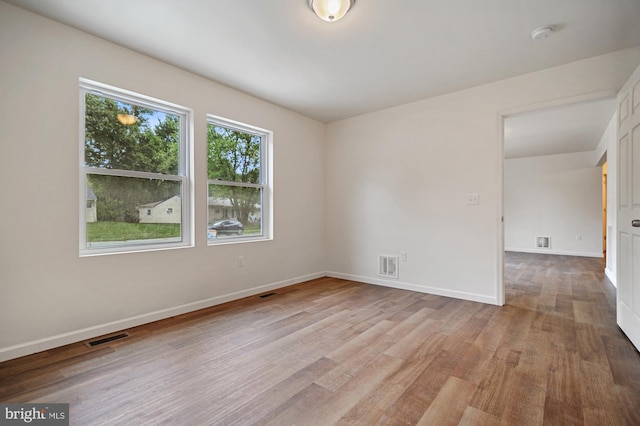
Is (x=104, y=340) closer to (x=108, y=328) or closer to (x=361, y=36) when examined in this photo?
(x=108, y=328)

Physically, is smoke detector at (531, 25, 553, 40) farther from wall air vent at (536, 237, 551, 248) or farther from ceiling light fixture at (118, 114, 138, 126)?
wall air vent at (536, 237, 551, 248)

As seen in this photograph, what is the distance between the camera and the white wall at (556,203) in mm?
7180

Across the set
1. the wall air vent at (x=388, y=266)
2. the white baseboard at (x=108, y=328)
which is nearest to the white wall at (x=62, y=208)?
the white baseboard at (x=108, y=328)

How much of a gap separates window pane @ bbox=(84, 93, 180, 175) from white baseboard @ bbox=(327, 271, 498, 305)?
2.86 meters

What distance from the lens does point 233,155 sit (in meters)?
3.77

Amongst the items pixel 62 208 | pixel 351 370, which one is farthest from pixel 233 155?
pixel 351 370

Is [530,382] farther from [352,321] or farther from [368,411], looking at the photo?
[352,321]

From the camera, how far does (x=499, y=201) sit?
132 inches

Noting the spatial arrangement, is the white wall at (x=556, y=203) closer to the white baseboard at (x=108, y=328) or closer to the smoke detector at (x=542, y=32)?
the smoke detector at (x=542, y=32)

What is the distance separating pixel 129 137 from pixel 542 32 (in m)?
3.65

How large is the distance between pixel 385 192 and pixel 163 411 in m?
3.51

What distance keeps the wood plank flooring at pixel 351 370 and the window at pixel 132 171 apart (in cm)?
87

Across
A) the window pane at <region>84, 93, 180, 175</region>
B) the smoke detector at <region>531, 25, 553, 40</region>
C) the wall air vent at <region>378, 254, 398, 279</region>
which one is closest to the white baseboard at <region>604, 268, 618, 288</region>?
the wall air vent at <region>378, 254, 398, 279</region>

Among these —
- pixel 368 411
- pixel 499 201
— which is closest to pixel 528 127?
pixel 499 201
